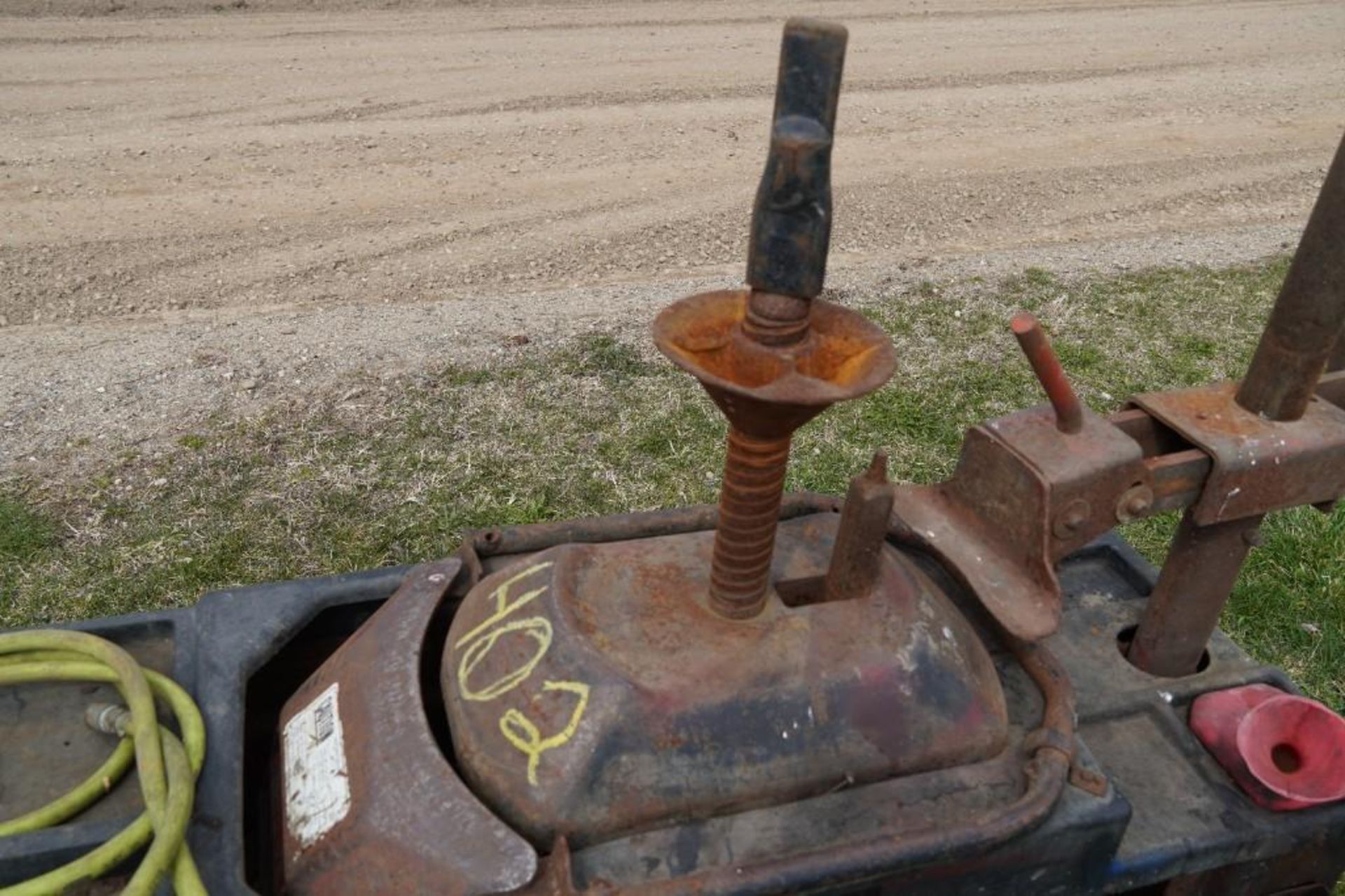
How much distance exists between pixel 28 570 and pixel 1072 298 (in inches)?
171

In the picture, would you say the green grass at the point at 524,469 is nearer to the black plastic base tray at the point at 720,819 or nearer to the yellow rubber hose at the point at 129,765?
the black plastic base tray at the point at 720,819

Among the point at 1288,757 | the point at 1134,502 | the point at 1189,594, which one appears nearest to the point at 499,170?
the point at 1189,594

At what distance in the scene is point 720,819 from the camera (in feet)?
5.55

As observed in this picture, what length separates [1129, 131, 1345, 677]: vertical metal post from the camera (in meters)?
1.86

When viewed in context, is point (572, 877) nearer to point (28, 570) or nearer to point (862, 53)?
point (28, 570)

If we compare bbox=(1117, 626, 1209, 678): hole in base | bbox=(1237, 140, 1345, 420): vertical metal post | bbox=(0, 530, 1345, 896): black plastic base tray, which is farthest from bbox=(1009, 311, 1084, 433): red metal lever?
bbox=(1117, 626, 1209, 678): hole in base

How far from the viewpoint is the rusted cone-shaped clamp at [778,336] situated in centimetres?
139

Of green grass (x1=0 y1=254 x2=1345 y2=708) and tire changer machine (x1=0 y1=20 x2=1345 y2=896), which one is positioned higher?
tire changer machine (x1=0 y1=20 x2=1345 y2=896)

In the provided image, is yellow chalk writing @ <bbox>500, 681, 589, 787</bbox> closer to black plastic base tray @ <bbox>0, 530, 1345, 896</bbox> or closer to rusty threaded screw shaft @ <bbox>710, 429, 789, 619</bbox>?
black plastic base tray @ <bbox>0, 530, 1345, 896</bbox>

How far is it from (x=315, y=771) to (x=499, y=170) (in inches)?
222

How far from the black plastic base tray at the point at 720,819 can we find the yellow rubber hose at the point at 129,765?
4 centimetres

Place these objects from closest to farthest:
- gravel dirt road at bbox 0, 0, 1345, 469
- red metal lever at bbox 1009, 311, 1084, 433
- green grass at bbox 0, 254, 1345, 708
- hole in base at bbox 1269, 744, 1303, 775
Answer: red metal lever at bbox 1009, 311, 1084, 433
hole in base at bbox 1269, 744, 1303, 775
green grass at bbox 0, 254, 1345, 708
gravel dirt road at bbox 0, 0, 1345, 469

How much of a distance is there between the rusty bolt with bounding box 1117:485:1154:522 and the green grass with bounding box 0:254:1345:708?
63.5 inches

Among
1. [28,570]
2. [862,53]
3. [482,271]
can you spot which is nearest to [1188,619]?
[28,570]
